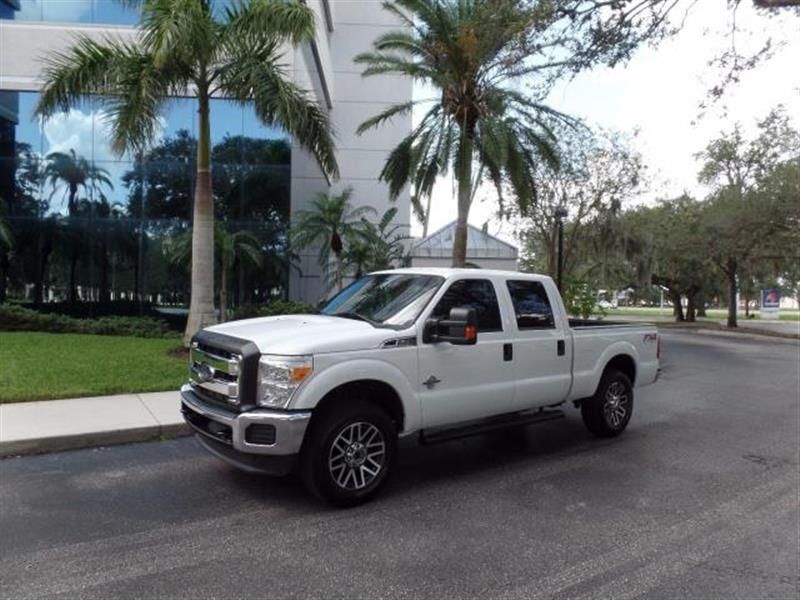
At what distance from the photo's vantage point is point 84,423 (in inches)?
293

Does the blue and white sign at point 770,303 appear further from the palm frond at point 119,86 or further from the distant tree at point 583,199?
the palm frond at point 119,86

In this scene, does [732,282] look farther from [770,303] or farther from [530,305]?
[530,305]

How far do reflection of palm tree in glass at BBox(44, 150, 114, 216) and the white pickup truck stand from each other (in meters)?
17.6

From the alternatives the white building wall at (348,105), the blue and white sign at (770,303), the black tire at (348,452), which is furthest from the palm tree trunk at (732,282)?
the black tire at (348,452)

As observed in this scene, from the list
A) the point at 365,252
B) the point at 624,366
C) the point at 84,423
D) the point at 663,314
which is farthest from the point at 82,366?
the point at 663,314

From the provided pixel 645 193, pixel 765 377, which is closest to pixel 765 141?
pixel 645 193

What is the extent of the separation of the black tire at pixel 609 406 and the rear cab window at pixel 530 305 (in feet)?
4.26

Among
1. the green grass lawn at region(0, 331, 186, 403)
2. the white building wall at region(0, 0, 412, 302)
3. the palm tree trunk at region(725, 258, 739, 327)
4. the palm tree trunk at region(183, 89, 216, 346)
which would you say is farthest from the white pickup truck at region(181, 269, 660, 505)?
the palm tree trunk at region(725, 258, 739, 327)

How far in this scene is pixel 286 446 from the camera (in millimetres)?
4875

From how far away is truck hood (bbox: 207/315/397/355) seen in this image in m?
5.03

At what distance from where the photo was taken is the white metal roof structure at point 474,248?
30.2 m

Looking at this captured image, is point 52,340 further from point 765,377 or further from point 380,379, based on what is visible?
point 765,377

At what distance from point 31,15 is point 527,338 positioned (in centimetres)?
2190

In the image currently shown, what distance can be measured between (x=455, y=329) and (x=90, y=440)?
4293 millimetres
